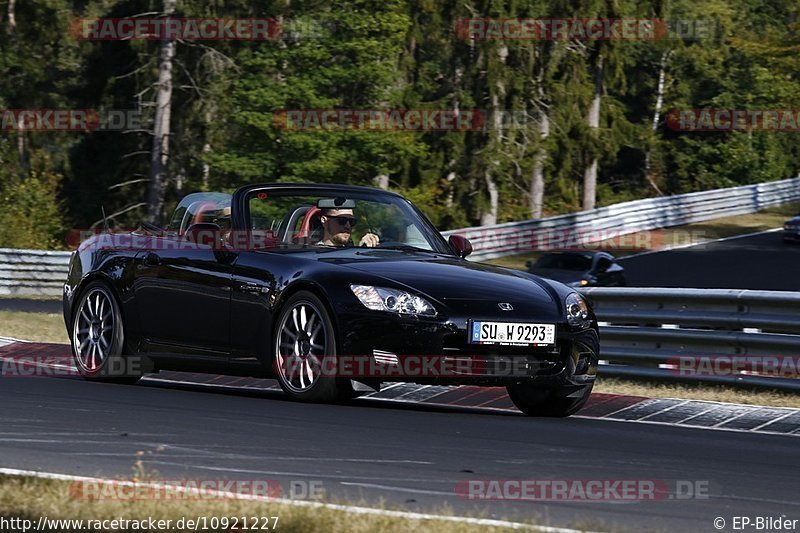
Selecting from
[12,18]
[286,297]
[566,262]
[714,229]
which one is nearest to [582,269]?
[566,262]

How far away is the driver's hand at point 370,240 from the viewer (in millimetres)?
9797

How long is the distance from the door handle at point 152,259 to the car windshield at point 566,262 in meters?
20.1

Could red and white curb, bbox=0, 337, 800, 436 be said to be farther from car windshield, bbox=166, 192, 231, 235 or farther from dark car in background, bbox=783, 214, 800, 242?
dark car in background, bbox=783, 214, 800, 242

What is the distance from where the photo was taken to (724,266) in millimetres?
36344

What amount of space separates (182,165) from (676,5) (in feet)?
113

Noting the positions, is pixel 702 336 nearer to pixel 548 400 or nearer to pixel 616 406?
pixel 616 406

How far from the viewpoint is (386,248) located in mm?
9750

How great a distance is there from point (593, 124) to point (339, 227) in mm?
42582

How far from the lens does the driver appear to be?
9727 mm

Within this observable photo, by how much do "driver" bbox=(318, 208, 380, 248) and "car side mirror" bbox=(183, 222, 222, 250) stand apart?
0.70m

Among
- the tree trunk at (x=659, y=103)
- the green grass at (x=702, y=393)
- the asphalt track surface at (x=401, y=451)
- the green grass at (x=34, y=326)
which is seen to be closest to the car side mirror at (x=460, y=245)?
the asphalt track surface at (x=401, y=451)

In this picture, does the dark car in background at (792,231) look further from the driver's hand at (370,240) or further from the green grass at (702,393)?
the driver's hand at (370,240)

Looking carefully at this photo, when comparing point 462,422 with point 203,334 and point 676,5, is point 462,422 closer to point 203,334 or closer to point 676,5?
point 203,334

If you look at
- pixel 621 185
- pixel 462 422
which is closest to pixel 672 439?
pixel 462 422
